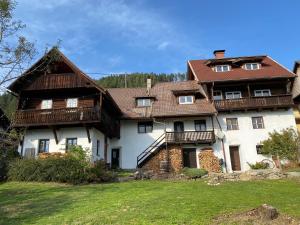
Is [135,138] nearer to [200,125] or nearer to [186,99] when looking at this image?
[200,125]

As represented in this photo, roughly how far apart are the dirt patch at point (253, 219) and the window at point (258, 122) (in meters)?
19.6

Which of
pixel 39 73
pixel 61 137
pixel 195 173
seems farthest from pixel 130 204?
pixel 39 73

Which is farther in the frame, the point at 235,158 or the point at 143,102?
the point at 143,102

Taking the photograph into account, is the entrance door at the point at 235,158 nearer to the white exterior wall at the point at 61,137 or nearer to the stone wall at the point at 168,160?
the stone wall at the point at 168,160

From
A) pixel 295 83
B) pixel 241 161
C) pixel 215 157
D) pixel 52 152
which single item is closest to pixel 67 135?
pixel 52 152

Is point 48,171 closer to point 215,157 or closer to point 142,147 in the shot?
point 142,147

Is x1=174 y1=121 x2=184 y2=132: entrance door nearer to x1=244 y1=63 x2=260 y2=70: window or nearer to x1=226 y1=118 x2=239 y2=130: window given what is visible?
x1=226 y1=118 x2=239 y2=130: window

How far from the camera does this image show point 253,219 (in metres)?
9.77

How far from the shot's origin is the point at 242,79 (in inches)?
1157

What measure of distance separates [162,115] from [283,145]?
10.4 metres

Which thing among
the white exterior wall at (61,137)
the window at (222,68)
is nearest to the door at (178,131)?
the white exterior wall at (61,137)

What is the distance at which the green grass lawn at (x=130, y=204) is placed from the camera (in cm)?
1060

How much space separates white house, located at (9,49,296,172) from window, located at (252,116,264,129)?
0.30 feet

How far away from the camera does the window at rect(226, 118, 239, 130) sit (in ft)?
95.2
